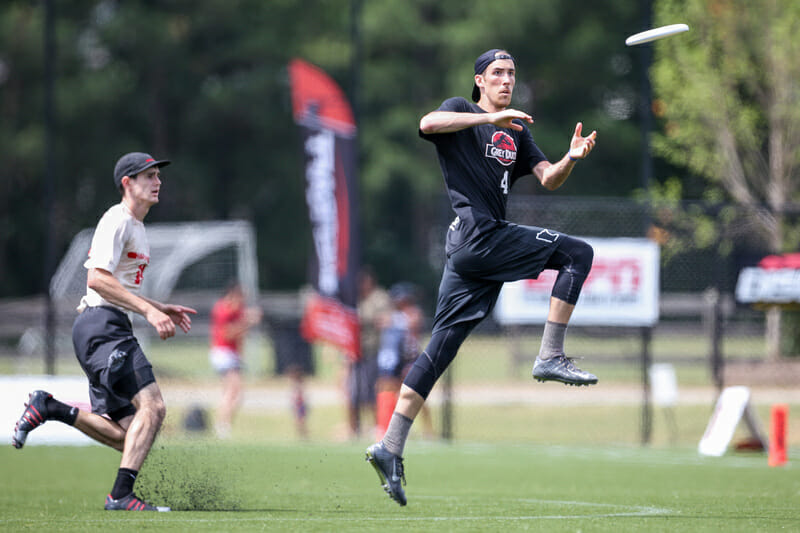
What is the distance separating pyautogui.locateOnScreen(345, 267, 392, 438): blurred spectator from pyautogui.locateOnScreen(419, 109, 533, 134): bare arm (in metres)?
9.47

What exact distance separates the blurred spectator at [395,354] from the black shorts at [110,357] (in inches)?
307

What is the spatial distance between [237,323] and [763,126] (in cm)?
1284

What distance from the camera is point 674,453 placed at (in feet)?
45.3

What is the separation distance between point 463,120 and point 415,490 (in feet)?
12.5

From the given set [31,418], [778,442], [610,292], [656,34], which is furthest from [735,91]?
[31,418]

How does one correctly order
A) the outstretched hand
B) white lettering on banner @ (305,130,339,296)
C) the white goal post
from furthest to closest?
the white goal post < white lettering on banner @ (305,130,339,296) < the outstretched hand

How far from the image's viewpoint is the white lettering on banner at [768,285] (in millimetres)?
14695

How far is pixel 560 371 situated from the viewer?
673cm

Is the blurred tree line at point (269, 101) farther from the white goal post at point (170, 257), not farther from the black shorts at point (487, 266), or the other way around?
the black shorts at point (487, 266)

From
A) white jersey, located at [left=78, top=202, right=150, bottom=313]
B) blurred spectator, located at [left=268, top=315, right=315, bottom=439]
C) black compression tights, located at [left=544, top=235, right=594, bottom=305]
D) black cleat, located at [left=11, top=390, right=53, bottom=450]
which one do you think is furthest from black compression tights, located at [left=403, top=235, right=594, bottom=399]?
blurred spectator, located at [left=268, top=315, right=315, bottom=439]

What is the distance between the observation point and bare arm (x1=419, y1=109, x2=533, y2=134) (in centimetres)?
638

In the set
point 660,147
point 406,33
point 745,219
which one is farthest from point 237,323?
point 406,33

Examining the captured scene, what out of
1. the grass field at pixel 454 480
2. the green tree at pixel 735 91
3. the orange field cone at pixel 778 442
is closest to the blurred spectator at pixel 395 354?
the grass field at pixel 454 480

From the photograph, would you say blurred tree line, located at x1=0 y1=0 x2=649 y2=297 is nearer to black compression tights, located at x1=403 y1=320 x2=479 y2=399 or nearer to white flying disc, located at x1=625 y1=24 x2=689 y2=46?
black compression tights, located at x1=403 y1=320 x2=479 y2=399
